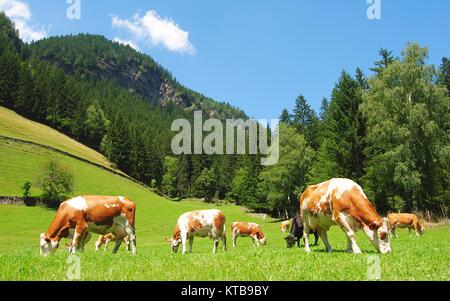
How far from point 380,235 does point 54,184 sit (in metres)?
65.6

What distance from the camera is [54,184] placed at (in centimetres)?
6762

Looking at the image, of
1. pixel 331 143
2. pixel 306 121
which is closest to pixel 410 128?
pixel 331 143

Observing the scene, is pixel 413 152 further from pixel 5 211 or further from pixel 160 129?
pixel 160 129

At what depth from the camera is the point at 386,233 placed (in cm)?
1156

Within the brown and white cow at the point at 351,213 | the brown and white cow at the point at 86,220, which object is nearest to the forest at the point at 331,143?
the brown and white cow at the point at 351,213

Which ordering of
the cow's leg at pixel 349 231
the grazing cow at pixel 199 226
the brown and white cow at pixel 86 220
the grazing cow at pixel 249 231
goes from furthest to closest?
the grazing cow at pixel 249 231 < the grazing cow at pixel 199 226 < the brown and white cow at pixel 86 220 < the cow's leg at pixel 349 231

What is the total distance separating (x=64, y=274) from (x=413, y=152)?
43092 millimetres

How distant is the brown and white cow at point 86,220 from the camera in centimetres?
1349

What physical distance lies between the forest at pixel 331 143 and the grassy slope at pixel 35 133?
8322mm

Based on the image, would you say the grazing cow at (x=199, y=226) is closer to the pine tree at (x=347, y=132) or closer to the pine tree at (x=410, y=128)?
the pine tree at (x=410, y=128)

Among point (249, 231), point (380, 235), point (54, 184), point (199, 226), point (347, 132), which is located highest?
point (347, 132)

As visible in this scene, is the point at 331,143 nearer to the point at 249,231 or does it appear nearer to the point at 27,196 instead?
the point at 249,231

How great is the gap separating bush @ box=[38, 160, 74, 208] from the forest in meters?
34.4
